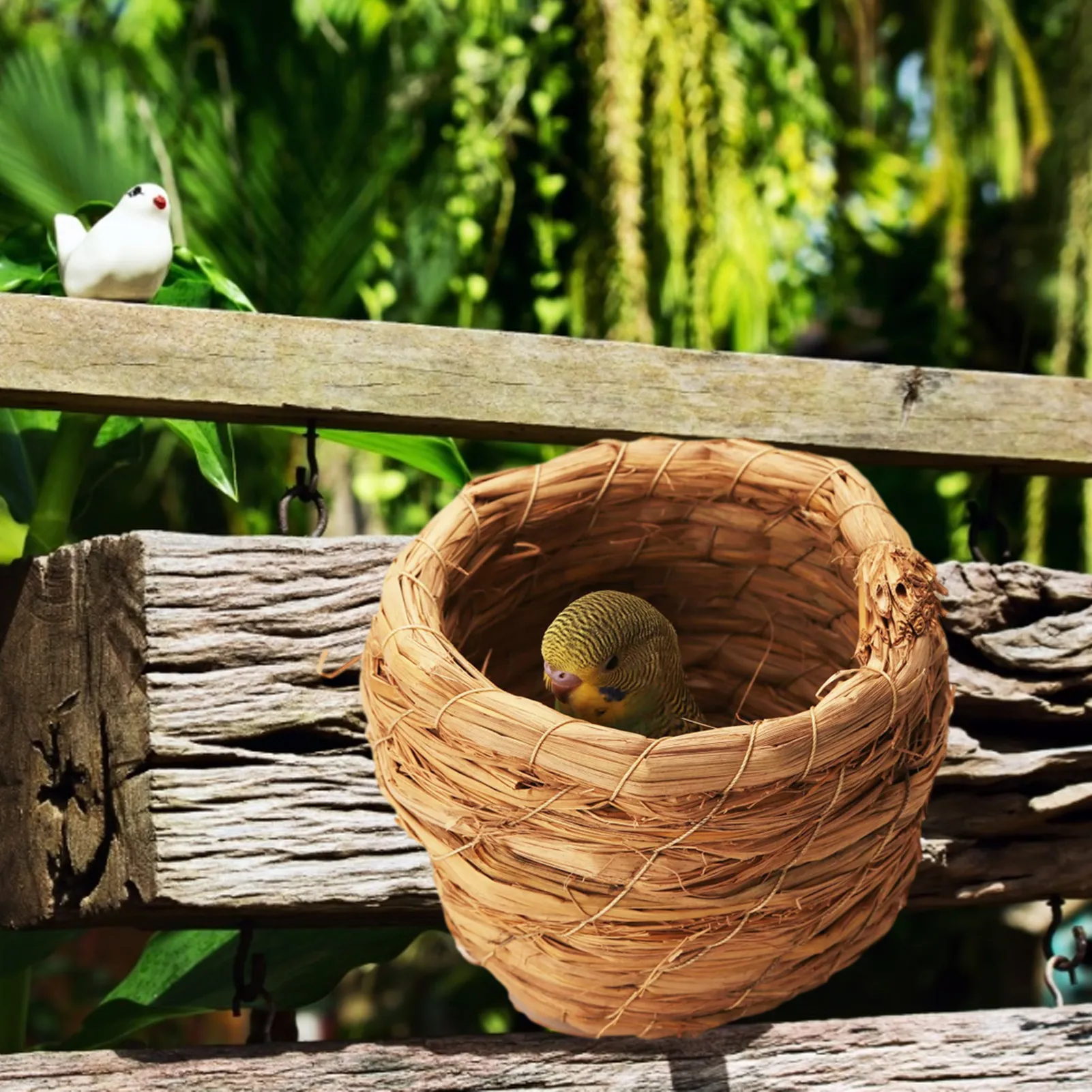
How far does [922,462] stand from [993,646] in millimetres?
172

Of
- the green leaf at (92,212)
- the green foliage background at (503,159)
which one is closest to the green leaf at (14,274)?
the green leaf at (92,212)

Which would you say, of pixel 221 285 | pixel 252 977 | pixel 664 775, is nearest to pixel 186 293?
pixel 221 285

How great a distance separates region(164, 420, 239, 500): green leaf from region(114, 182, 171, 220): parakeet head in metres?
0.16

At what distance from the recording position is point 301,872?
0.93 metres

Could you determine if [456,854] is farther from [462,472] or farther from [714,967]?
[462,472]

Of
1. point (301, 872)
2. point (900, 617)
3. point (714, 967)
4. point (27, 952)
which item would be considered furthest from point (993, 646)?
point (27, 952)

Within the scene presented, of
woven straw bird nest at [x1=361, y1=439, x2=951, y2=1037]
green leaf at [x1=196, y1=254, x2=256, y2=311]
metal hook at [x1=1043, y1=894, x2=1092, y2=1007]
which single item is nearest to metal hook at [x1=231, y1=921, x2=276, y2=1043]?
woven straw bird nest at [x1=361, y1=439, x2=951, y2=1037]

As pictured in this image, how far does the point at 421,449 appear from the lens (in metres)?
1.13

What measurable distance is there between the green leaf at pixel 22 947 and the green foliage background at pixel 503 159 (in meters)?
0.84

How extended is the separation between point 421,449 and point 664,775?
1.70ft

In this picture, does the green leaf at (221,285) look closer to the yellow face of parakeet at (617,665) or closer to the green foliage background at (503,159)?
the yellow face of parakeet at (617,665)

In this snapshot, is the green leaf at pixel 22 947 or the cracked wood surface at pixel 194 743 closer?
the cracked wood surface at pixel 194 743

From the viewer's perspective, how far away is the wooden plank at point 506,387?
3.04 feet

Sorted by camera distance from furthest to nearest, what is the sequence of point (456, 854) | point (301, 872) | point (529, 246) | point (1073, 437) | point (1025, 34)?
1. point (1025, 34)
2. point (529, 246)
3. point (1073, 437)
4. point (301, 872)
5. point (456, 854)
